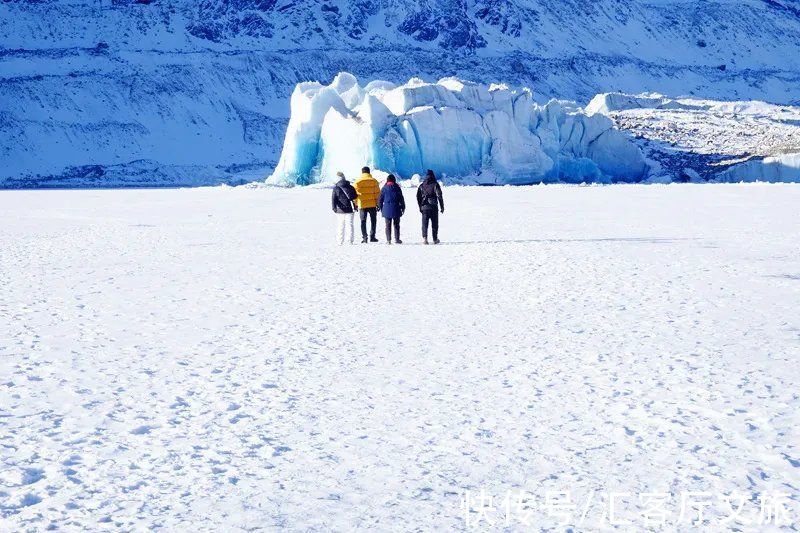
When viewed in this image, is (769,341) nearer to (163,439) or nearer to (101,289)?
(163,439)

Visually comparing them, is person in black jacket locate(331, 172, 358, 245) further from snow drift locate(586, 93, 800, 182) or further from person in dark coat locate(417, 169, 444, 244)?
snow drift locate(586, 93, 800, 182)

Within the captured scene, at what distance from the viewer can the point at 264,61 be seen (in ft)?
243

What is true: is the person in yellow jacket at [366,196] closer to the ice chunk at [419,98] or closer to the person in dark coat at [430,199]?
the person in dark coat at [430,199]

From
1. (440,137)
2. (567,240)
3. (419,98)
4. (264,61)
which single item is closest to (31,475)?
(567,240)

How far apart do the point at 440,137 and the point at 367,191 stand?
21.2 meters

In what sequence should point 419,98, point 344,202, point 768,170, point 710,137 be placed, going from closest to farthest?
1. point 344,202
2. point 419,98
3. point 768,170
4. point 710,137

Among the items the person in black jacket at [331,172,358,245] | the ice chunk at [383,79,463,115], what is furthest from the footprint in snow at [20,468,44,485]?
the ice chunk at [383,79,463,115]

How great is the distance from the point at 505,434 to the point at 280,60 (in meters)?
74.2

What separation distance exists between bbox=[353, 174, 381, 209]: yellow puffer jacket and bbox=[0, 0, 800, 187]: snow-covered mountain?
139ft

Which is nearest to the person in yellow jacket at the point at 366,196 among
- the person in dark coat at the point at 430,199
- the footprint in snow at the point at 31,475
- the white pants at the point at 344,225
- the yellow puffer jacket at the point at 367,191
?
the yellow puffer jacket at the point at 367,191

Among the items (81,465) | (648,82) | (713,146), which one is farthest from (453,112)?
(648,82)

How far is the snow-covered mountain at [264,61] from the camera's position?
61781 mm

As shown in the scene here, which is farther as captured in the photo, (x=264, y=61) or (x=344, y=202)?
(x=264, y=61)

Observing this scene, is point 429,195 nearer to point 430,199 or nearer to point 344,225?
point 430,199
